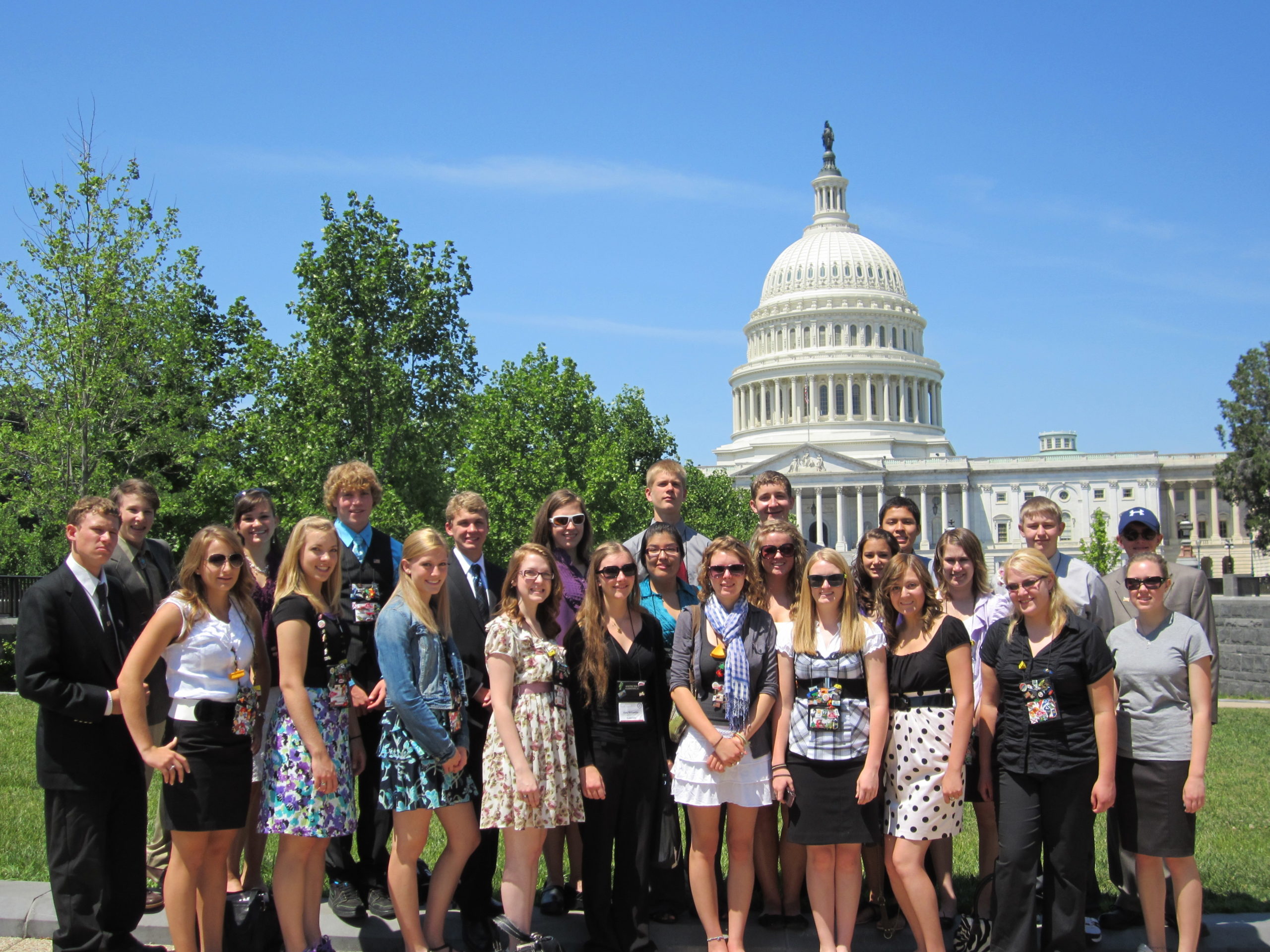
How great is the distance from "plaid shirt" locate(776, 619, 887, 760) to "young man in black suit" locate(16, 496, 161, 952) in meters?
3.73

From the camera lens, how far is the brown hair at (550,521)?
696 centimetres

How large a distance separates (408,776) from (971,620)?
3489 millimetres

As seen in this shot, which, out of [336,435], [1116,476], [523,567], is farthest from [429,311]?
[1116,476]

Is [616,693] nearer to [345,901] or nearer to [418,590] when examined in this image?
[418,590]

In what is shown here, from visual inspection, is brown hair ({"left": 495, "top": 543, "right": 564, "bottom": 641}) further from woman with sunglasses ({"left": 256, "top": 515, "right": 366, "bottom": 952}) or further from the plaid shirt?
the plaid shirt

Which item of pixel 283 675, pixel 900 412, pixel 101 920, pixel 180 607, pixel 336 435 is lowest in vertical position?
pixel 101 920

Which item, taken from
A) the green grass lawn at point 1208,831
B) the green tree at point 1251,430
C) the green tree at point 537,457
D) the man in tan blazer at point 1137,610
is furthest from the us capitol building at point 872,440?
the man in tan blazer at point 1137,610

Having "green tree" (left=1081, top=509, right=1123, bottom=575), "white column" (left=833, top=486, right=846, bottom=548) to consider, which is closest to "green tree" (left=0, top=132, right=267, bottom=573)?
"green tree" (left=1081, top=509, right=1123, bottom=575)

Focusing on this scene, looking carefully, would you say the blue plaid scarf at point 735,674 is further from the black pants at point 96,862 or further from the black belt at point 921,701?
the black pants at point 96,862

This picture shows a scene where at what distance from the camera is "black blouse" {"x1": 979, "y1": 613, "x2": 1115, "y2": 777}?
18.6 ft

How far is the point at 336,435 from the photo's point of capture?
1125 inches

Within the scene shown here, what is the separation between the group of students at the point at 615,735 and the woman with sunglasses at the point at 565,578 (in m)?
0.51

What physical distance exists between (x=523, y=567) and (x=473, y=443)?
32.2 metres

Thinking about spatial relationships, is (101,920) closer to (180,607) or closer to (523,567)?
(180,607)
